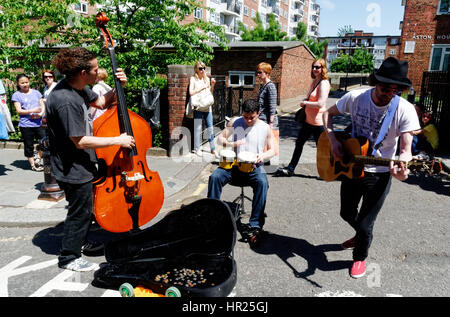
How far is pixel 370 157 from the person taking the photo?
2.95 metres

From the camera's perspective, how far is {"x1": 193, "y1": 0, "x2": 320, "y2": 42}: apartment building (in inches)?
1925

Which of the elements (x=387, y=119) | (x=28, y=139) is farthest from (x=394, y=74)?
(x=28, y=139)

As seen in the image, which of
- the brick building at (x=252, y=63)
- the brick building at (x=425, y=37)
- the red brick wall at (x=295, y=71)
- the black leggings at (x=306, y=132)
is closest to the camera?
the black leggings at (x=306, y=132)

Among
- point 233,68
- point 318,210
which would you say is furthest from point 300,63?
point 318,210

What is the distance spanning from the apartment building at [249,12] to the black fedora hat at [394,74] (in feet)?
104

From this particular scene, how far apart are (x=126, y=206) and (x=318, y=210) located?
112 inches

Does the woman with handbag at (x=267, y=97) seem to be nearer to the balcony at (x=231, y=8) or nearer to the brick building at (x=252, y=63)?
the brick building at (x=252, y=63)

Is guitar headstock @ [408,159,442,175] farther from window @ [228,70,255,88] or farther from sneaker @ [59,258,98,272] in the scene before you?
window @ [228,70,255,88]

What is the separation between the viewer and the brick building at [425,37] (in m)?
21.3

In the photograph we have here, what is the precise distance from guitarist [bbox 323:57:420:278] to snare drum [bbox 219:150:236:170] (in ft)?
3.84

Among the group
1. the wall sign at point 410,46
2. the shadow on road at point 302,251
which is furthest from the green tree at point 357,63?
the shadow on road at point 302,251

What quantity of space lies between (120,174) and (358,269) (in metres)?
2.53

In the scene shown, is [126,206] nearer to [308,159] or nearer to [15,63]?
[308,159]

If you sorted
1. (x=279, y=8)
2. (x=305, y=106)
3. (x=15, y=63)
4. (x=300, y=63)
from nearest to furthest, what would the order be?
(x=305, y=106), (x=15, y=63), (x=300, y=63), (x=279, y=8)
